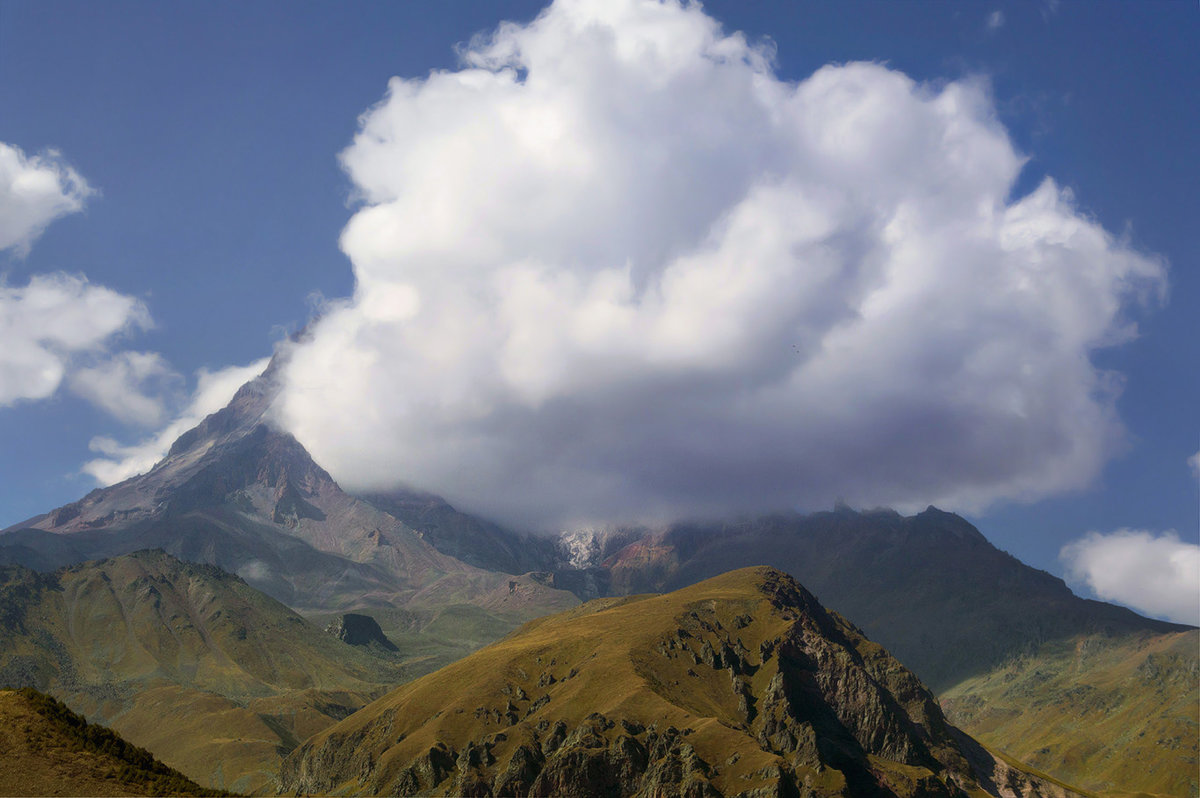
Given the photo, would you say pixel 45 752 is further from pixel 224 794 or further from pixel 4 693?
pixel 224 794

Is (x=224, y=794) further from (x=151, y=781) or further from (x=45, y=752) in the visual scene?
(x=45, y=752)

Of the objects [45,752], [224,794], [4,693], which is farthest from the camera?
[224,794]

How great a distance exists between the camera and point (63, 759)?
116m

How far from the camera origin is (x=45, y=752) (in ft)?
380

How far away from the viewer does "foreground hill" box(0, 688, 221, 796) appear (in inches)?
4397

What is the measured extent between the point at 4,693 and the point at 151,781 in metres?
23.9

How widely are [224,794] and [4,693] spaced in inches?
1301

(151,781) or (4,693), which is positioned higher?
(4,693)

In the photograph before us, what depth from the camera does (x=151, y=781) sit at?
121m

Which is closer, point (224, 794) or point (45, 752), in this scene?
point (45, 752)

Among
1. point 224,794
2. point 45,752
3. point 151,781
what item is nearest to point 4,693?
point 45,752

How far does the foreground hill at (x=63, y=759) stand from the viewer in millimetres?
111688

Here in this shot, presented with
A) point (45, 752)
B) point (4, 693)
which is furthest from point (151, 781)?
point (4, 693)

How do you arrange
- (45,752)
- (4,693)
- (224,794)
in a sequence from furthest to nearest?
(224,794) → (4,693) → (45,752)
